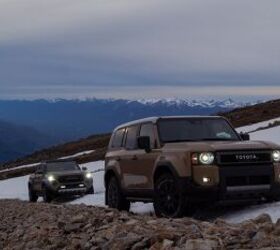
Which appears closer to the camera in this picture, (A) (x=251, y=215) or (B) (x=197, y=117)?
(A) (x=251, y=215)

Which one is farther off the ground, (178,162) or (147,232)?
(178,162)

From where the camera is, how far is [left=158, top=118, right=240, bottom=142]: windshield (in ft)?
44.4

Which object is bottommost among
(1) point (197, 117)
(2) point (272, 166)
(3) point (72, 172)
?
(3) point (72, 172)

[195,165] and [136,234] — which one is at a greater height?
[195,165]

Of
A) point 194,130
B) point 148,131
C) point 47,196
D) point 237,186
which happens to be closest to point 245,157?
point 237,186

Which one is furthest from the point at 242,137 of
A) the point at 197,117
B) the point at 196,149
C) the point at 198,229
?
the point at 198,229

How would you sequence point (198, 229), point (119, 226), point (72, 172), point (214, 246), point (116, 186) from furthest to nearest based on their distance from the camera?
1. point (72, 172)
2. point (116, 186)
3. point (119, 226)
4. point (198, 229)
5. point (214, 246)

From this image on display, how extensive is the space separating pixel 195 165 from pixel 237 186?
83cm

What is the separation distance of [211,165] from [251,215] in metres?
1.18

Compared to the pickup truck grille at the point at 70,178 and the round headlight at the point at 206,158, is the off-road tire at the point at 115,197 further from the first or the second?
the pickup truck grille at the point at 70,178

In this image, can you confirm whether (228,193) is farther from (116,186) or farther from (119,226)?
(116,186)

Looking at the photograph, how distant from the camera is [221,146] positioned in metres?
12.3

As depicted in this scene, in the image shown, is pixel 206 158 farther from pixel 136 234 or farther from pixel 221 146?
pixel 136 234

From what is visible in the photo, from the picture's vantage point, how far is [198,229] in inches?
392
